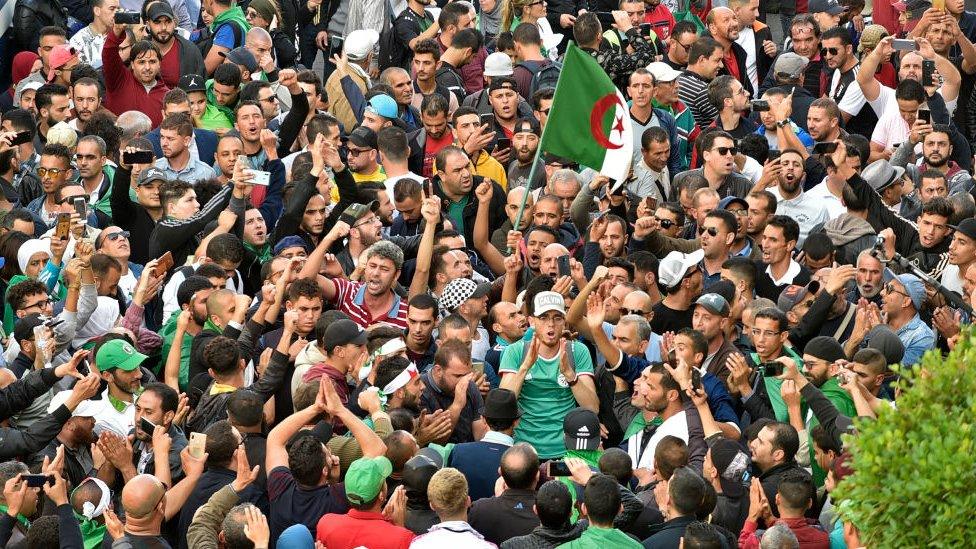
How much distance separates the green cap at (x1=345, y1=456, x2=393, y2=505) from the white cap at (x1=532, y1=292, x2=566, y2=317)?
2499mm

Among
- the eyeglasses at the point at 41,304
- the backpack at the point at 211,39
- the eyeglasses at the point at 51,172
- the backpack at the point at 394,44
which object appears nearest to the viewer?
the eyeglasses at the point at 41,304

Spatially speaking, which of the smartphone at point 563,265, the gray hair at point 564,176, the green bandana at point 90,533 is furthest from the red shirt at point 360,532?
the gray hair at point 564,176

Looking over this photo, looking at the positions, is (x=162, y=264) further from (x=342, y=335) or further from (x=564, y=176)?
(x=564, y=176)

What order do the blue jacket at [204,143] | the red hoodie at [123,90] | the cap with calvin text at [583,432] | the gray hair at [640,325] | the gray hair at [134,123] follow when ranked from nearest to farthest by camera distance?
the cap with calvin text at [583,432] < the gray hair at [640,325] < the blue jacket at [204,143] < the gray hair at [134,123] < the red hoodie at [123,90]

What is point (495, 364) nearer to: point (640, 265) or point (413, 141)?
point (640, 265)

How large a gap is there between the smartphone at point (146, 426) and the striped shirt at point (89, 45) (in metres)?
7.48

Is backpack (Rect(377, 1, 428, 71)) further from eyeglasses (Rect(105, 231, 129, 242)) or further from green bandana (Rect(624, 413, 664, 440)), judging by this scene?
green bandana (Rect(624, 413, 664, 440))

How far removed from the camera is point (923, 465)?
6836mm

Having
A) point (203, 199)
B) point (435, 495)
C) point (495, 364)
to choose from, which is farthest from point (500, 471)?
point (203, 199)

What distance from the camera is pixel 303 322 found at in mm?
11648

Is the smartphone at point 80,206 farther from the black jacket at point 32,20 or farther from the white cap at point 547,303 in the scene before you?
the black jacket at point 32,20

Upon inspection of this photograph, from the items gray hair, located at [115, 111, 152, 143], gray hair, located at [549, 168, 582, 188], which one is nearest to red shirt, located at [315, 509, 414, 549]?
gray hair, located at [549, 168, 582, 188]

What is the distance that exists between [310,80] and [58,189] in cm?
272

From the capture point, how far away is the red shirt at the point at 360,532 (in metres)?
9.01
